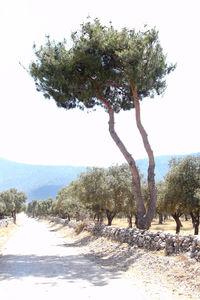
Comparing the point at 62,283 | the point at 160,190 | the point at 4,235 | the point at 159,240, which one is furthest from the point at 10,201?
the point at 62,283

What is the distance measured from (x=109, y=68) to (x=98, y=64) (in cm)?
71

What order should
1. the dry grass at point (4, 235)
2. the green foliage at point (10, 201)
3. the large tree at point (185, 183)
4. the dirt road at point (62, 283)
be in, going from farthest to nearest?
the green foliage at point (10, 201) → the dry grass at point (4, 235) → the large tree at point (185, 183) → the dirt road at point (62, 283)

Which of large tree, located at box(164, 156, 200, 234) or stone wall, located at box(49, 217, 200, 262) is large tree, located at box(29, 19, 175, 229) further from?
large tree, located at box(164, 156, 200, 234)

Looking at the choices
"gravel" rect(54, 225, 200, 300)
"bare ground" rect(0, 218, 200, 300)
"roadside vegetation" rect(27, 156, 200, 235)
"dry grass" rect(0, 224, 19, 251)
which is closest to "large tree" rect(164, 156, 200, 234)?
"roadside vegetation" rect(27, 156, 200, 235)

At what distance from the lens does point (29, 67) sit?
57.8 ft

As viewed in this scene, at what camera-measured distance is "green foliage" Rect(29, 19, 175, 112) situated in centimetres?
1575

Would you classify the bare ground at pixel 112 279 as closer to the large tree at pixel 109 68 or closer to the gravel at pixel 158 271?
the gravel at pixel 158 271

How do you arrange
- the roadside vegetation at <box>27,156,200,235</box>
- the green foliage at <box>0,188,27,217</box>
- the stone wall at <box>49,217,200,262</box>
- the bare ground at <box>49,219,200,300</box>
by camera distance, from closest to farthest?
the bare ground at <box>49,219,200,300</box>
the stone wall at <box>49,217,200,262</box>
the roadside vegetation at <box>27,156,200,235</box>
the green foliage at <box>0,188,27,217</box>

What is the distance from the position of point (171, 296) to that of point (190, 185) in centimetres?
1771

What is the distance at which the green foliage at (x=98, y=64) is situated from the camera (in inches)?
620

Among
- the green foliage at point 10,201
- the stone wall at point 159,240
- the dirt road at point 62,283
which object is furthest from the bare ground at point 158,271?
the green foliage at point 10,201

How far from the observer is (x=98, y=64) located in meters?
→ 16.1

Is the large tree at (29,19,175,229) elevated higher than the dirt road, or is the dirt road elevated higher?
the large tree at (29,19,175,229)

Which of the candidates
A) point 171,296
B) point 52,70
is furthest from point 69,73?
point 171,296
